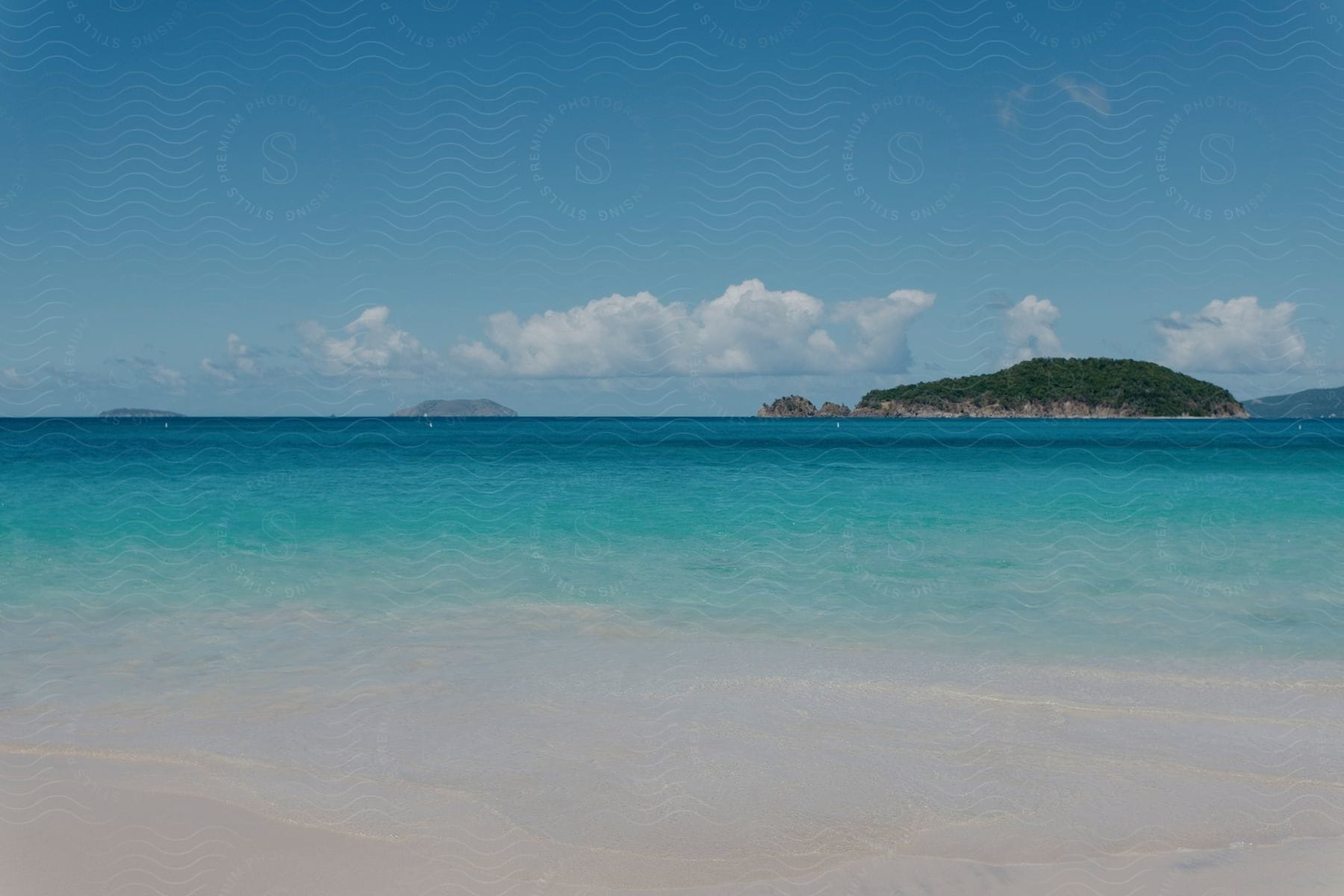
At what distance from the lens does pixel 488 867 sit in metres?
3.95

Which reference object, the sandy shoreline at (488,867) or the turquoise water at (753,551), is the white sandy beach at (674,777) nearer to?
the sandy shoreline at (488,867)

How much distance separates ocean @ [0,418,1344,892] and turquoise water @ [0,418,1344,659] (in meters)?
0.08

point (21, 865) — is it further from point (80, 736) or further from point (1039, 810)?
point (1039, 810)

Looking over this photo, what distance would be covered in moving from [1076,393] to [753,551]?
6280cm

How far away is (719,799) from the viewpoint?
449 centimetres

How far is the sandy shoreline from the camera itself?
3805 millimetres

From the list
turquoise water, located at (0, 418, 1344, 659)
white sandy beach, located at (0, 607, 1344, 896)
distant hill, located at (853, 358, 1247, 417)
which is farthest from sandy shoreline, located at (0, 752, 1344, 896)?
distant hill, located at (853, 358, 1247, 417)

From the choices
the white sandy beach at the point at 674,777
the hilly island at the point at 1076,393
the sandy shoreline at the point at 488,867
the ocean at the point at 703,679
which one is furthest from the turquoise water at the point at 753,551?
the hilly island at the point at 1076,393

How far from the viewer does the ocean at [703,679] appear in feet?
14.3

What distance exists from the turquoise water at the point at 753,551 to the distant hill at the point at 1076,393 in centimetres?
3003

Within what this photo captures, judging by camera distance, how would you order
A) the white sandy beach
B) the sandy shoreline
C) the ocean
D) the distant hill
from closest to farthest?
1. the sandy shoreline
2. the white sandy beach
3. the ocean
4. the distant hill

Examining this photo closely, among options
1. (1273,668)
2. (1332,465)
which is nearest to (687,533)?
(1273,668)

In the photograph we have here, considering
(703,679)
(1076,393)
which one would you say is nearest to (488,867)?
(703,679)

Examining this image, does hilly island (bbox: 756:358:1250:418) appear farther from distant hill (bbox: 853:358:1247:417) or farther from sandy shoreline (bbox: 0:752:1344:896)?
sandy shoreline (bbox: 0:752:1344:896)
